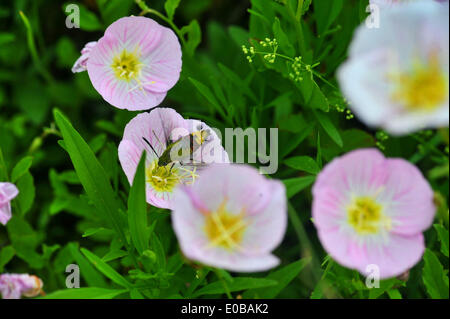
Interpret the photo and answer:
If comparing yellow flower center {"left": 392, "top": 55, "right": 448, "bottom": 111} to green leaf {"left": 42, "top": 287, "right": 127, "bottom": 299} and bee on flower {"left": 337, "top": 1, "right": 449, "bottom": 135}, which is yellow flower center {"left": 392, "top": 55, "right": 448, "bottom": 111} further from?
green leaf {"left": 42, "top": 287, "right": 127, "bottom": 299}

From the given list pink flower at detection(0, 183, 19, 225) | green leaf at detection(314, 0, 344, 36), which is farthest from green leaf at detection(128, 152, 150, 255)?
green leaf at detection(314, 0, 344, 36)

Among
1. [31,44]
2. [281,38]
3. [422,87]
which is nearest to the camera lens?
[422,87]

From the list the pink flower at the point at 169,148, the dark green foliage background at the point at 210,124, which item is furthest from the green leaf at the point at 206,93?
the pink flower at the point at 169,148

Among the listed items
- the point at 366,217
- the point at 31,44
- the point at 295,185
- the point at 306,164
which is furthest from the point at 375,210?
the point at 31,44

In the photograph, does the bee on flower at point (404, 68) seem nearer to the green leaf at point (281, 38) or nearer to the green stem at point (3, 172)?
the green leaf at point (281, 38)

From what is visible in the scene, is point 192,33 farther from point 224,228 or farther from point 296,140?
point 224,228

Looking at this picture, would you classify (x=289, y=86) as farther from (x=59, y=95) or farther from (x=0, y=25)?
(x=0, y=25)

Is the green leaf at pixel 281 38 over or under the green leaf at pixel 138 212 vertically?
over
